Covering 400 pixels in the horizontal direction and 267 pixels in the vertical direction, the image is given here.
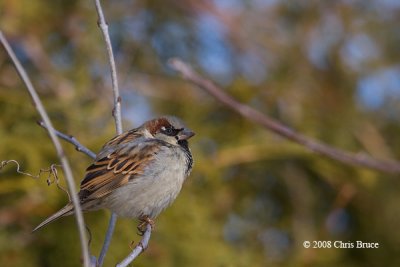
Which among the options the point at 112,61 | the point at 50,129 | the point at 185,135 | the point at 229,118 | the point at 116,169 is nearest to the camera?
the point at 50,129

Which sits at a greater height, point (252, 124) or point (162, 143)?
point (252, 124)

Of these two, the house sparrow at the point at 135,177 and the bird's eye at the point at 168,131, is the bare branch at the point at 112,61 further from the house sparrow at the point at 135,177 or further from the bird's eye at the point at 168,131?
the bird's eye at the point at 168,131

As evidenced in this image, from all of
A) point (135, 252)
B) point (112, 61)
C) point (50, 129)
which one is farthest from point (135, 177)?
point (50, 129)

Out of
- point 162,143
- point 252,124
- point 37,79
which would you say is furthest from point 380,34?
point 162,143

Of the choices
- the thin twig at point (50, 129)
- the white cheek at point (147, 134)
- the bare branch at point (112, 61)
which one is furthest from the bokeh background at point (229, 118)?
the thin twig at point (50, 129)

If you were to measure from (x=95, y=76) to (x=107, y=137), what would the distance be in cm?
114

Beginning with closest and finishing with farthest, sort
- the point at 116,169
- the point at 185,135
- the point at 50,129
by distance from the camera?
1. the point at 50,129
2. the point at 116,169
3. the point at 185,135

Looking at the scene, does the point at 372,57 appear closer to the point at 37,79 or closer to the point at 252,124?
the point at 252,124

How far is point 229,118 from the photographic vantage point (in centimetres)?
568

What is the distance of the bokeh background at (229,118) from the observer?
14.4 ft

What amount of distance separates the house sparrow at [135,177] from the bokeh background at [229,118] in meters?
0.76

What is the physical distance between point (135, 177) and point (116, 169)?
3.9 inches

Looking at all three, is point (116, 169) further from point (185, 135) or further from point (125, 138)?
point (185, 135)

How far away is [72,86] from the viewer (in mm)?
4984
